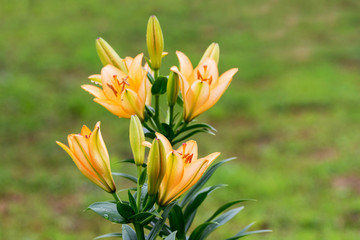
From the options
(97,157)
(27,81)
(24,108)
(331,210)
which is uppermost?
(27,81)

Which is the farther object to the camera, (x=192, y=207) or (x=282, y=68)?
(x=282, y=68)

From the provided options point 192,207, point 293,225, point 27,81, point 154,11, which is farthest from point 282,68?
point 192,207

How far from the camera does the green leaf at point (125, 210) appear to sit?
78cm

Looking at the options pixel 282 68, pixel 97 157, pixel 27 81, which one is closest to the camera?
pixel 97 157

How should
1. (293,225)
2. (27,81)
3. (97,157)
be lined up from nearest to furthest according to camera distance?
(97,157)
(293,225)
(27,81)

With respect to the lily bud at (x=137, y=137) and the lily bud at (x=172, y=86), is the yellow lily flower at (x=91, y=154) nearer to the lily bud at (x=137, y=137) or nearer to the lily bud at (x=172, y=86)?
the lily bud at (x=137, y=137)

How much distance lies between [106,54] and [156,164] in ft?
0.88

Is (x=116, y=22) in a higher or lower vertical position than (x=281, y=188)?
higher

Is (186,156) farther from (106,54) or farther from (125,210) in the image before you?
(106,54)

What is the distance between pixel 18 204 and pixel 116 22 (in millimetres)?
4808

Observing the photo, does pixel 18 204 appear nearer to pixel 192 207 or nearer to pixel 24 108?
pixel 24 108

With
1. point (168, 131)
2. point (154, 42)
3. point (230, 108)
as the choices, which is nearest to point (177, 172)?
point (168, 131)

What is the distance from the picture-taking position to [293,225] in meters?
3.28

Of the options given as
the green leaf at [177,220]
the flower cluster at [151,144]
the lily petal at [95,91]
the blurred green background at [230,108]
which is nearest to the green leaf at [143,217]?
the flower cluster at [151,144]
